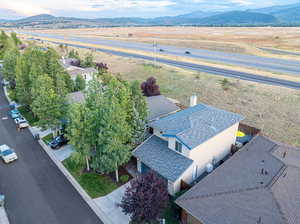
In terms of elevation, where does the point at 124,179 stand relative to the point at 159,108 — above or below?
below

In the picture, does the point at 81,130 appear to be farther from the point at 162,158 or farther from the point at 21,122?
the point at 21,122

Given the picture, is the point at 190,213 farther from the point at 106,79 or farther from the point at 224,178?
the point at 106,79

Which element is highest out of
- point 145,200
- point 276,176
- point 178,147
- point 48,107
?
point 48,107

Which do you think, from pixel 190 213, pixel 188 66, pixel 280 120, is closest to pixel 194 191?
pixel 190 213

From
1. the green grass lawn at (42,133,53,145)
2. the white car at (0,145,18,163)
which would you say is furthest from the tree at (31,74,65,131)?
the white car at (0,145,18,163)

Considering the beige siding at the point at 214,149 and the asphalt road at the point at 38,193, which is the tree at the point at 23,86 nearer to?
the asphalt road at the point at 38,193

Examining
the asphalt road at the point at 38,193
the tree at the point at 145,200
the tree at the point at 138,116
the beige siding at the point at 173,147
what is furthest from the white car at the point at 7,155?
the beige siding at the point at 173,147

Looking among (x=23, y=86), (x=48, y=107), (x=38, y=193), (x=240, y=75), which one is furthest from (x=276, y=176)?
(x=240, y=75)
